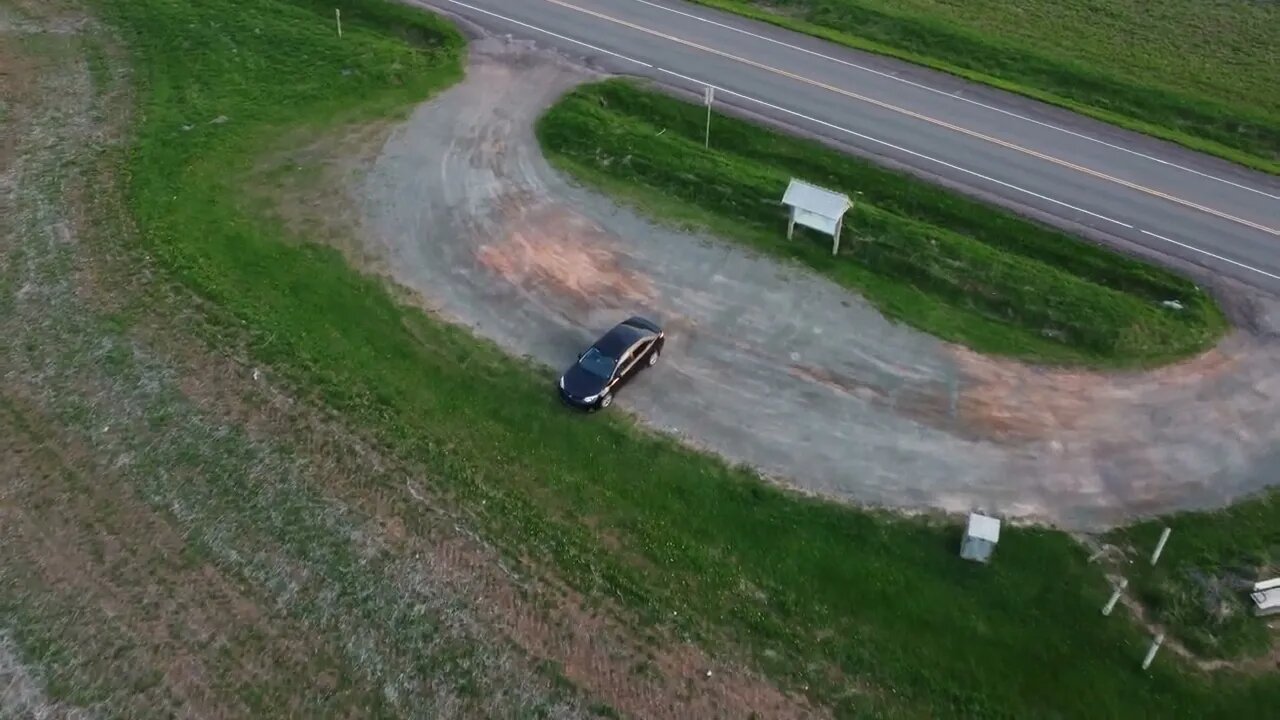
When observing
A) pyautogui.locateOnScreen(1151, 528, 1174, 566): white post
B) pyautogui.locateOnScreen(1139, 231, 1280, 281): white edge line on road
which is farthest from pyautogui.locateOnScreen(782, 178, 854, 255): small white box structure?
pyautogui.locateOnScreen(1151, 528, 1174, 566): white post

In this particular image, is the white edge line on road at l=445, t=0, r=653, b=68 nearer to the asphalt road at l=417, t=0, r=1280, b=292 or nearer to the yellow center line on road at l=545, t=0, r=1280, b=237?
the asphalt road at l=417, t=0, r=1280, b=292

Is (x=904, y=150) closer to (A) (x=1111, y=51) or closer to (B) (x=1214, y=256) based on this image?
(B) (x=1214, y=256)

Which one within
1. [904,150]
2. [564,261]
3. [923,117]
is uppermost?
[923,117]

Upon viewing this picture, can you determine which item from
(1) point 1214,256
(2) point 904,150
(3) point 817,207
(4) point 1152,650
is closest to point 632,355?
(3) point 817,207

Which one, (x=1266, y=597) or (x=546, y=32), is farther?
(x=546, y=32)

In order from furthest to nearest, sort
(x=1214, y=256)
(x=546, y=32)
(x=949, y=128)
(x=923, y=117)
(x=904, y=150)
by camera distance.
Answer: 1. (x=546, y=32)
2. (x=923, y=117)
3. (x=949, y=128)
4. (x=904, y=150)
5. (x=1214, y=256)

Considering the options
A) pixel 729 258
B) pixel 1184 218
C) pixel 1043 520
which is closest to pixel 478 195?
pixel 729 258

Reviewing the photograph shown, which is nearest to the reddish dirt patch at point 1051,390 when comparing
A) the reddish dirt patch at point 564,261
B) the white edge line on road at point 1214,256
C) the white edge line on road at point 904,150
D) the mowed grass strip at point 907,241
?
the mowed grass strip at point 907,241
